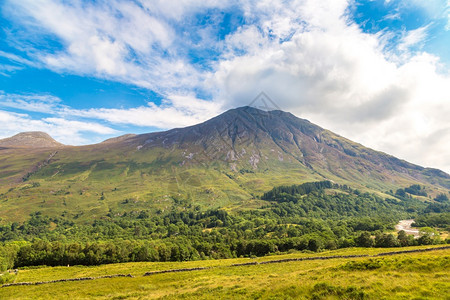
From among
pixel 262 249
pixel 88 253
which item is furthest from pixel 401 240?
pixel 88 253

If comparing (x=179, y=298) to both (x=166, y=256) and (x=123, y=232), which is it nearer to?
(x=166, y=256)

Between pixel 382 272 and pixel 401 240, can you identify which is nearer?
pixel 382 272

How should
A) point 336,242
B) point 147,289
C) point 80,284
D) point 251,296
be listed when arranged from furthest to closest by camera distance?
1. point 336,242
2. point 80,284
3. point 147,289
4. point 251,296

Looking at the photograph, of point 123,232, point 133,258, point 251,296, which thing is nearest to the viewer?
point 251,296

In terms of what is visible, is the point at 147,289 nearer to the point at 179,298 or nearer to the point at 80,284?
the point at 179,298

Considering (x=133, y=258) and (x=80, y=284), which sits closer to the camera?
(x=80, y=284)

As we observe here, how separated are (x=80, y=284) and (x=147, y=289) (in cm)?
1844

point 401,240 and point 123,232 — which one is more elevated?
point 401,240

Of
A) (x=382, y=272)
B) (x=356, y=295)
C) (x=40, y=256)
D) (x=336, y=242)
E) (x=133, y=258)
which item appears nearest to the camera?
(x=356, y=295)

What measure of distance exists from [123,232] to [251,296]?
19463cm

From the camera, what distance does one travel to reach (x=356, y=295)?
707 inches

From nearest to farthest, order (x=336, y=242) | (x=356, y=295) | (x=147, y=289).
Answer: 1. (x=356, y=295)
2. (x=147, y=289)
3. (x=336, y=242)

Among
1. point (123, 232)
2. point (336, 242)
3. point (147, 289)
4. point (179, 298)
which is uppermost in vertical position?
point (179, 298)

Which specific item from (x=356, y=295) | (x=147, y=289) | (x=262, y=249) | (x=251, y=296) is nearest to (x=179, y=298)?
(x=251, y=296)
